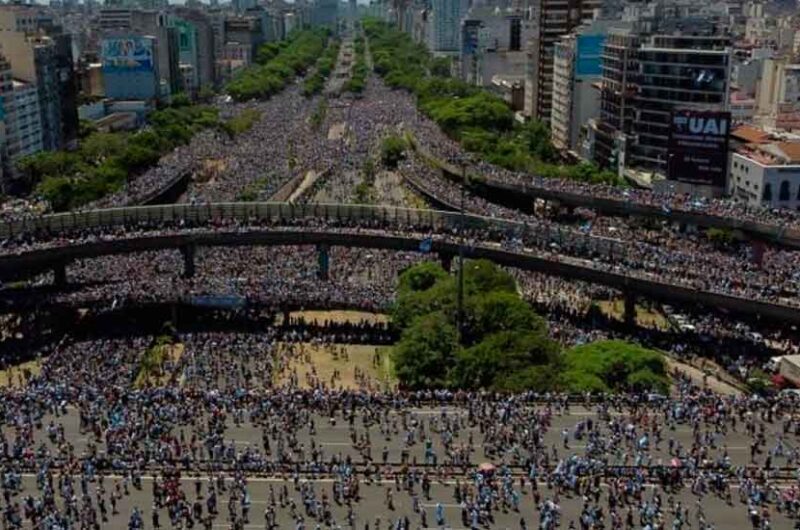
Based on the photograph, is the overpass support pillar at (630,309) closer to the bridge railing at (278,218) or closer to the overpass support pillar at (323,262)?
the bridge railing at (278,218)

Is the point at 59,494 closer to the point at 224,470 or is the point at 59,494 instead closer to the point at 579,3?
the point at 224,470

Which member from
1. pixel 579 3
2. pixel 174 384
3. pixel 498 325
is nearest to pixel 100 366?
pixel 174 384

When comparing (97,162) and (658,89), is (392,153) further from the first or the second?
(658,89)

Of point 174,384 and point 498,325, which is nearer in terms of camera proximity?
point 174,384

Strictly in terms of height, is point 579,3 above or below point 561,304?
above

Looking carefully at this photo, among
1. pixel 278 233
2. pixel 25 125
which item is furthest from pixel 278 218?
pixel 25 125

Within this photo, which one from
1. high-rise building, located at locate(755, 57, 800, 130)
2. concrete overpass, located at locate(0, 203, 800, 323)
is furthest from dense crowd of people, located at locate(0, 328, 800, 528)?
high-rise building, located at locate(755, 57, 800, 130)
